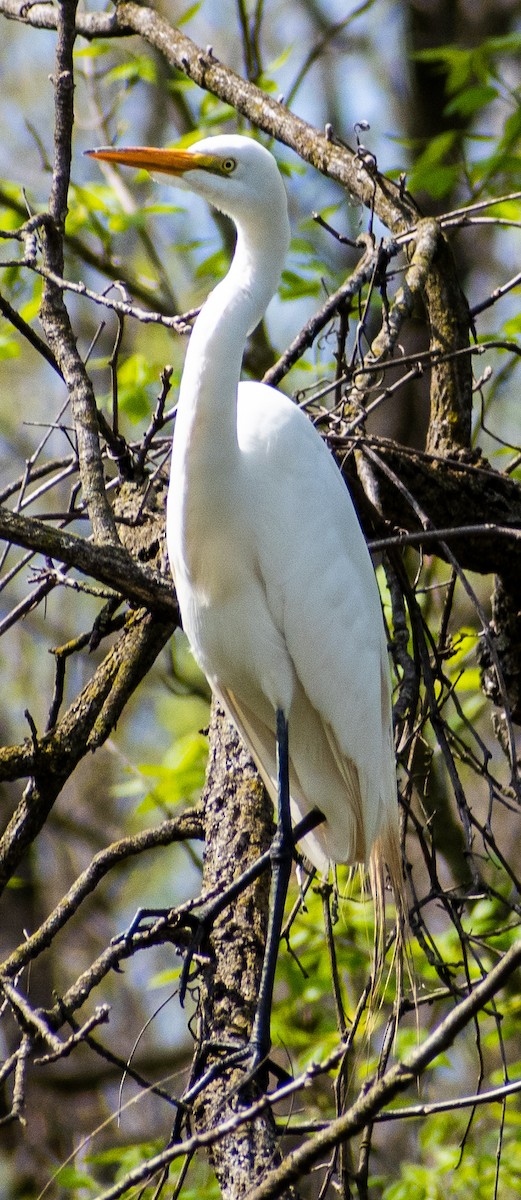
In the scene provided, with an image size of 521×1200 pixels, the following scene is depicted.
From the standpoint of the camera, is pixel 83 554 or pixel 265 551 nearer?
pixel 83 554

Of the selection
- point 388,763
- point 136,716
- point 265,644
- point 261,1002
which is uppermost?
point 136,716

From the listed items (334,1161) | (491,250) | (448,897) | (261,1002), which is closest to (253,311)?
(448,897)

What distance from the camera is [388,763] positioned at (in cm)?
243

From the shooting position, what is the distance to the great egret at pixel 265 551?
2.11 m

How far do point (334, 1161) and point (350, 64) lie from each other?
22.9 feet

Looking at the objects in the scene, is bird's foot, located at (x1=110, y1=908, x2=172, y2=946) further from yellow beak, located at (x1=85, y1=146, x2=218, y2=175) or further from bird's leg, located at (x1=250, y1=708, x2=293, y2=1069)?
yellow beak, located at (x1=85, y1=146, x2=218, y2=175)

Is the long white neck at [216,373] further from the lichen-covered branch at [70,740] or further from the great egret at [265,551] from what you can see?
the lichen-covered branch at [70,740]

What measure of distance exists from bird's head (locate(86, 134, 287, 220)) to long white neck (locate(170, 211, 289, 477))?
137 millimetres

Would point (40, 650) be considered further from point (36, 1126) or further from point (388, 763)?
point (388, 763)

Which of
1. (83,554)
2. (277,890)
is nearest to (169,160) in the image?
(83,554)

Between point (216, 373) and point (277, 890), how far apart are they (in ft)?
3.12

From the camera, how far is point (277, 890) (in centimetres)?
217

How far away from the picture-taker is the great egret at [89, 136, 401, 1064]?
83.0 inches

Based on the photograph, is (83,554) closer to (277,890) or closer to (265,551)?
(265,551)
